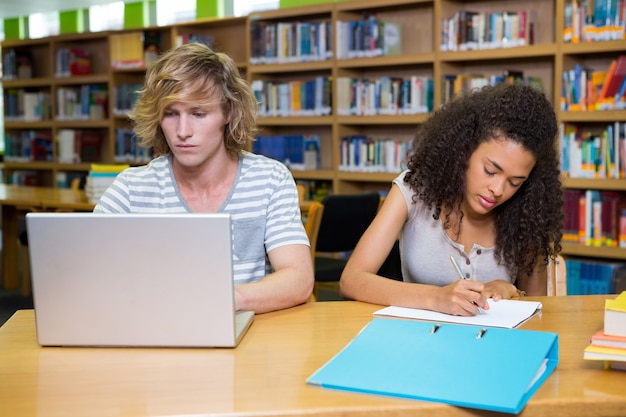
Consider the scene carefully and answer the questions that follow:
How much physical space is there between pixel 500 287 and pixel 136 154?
5.70 m

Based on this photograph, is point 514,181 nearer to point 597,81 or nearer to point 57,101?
point 597,81

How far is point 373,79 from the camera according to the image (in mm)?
5590

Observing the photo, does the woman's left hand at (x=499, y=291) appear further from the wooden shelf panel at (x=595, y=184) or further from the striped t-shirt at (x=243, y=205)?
the wooden shelf panel at (x=595, y=184)

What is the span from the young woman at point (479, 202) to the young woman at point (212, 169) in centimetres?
21

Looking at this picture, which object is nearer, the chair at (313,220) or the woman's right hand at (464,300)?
the woman's right hand at (464,300)

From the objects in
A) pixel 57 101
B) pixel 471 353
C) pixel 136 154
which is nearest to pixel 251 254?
pixel 471 353

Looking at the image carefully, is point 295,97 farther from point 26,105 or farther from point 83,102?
point 26,105

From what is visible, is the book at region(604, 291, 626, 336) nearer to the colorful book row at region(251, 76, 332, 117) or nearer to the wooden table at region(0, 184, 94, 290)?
the wooden table at region(0, 184, 94, 290)

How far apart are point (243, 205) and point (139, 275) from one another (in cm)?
66

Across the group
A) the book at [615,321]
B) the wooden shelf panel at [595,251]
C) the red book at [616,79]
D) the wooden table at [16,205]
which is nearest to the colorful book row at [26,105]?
the wooden table at [16,205]

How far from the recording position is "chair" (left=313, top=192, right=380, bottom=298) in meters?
3.83

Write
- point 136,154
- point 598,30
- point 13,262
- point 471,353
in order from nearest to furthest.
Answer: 1. point 471,353
2. point 598,30
3. point 13,262
4. point 136,154

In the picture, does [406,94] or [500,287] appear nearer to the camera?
[500,287]

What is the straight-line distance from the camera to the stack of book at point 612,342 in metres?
1.18
